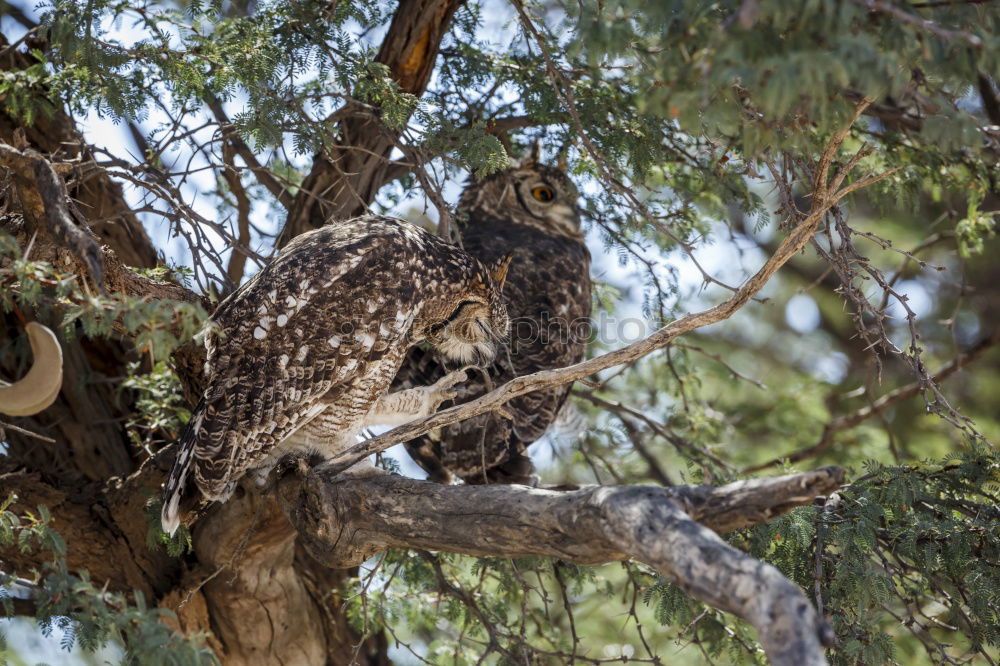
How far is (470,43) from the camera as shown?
13.9 ft

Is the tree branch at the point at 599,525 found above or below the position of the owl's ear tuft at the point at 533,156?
below

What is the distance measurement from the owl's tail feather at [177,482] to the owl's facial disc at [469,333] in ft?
3.38

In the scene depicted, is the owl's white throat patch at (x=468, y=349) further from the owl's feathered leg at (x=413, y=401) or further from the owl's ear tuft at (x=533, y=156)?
the owl's ear tuft at (x=533, y=156)

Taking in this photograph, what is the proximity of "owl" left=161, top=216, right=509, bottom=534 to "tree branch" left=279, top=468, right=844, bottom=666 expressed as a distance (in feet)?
0.81

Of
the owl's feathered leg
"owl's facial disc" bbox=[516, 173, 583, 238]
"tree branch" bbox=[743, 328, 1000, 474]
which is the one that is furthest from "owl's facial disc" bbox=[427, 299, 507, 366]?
"tree branch" bbox=[743, 328, 1000, 474]

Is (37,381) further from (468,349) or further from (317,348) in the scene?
(468,349)

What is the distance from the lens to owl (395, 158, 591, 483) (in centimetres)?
394

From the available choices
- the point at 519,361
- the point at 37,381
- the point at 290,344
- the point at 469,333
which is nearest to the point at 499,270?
the point at 469,333

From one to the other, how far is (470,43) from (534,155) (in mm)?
784

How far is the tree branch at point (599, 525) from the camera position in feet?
6.08

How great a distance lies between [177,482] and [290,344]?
0.56 m

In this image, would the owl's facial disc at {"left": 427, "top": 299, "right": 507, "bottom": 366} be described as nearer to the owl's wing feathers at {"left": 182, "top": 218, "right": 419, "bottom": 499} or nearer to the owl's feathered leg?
the owl's feathered leg

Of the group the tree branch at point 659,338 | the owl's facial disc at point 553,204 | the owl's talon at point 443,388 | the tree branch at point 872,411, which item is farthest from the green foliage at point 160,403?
the tree branch at point 872,411

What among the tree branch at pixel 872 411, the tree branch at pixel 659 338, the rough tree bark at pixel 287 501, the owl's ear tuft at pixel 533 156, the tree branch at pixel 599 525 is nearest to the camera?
the tree branch at pixel 599 525
